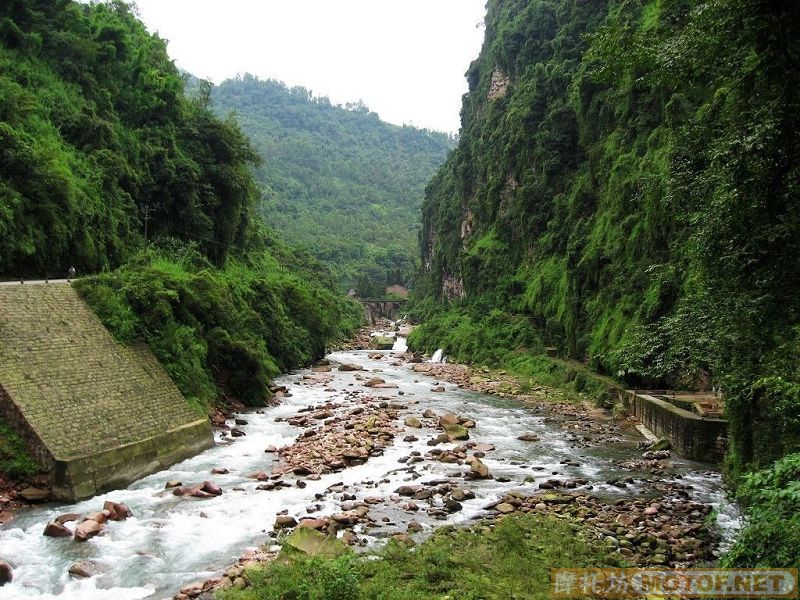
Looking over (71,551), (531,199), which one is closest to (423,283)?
(531,199)

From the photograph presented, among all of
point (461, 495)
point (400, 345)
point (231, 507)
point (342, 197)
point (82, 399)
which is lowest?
point (400, 345)

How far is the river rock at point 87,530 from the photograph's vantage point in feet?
35.5

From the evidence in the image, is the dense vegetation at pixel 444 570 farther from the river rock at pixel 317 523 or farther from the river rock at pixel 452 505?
the river rock at pixel 317 523

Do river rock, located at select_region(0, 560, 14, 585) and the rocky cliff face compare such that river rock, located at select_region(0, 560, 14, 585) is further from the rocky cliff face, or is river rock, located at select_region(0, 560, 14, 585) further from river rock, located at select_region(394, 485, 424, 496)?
the rocky cliff face

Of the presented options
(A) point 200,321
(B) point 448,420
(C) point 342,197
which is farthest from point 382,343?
(C) point 342,197

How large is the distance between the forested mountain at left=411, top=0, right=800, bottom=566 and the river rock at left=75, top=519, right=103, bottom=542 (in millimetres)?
11254

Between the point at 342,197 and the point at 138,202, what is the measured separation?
424 ft

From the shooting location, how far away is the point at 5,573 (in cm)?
936

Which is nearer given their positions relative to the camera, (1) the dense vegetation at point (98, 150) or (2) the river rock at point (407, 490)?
(2) the river rock at point (407, 490)

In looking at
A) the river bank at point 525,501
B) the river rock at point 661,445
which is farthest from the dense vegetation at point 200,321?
the river rock at point 661,445

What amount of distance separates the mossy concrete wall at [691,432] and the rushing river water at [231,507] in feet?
2.11

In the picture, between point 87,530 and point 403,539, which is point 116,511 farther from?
point 403,539

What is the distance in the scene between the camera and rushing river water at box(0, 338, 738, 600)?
32.0 feet

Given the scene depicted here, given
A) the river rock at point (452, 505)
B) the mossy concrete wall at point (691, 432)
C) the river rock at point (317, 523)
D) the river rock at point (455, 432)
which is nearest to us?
the river rock at point (317, 523)
